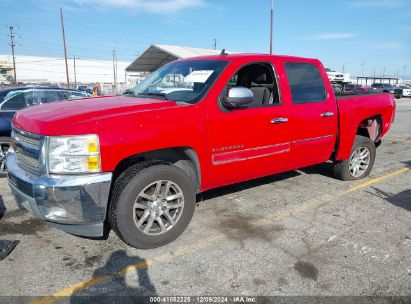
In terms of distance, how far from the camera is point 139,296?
282cm

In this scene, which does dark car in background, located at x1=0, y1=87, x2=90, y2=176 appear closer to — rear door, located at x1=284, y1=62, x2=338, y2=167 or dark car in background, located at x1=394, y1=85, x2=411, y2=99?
rear door, located at x1=284, y1=62, x2=338, y2=167

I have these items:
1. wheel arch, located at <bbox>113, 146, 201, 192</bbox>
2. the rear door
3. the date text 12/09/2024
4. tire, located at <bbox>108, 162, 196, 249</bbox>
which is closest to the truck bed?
the rear door

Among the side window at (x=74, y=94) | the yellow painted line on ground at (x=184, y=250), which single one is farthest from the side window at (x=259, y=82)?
the side window at (x=74, y=94)

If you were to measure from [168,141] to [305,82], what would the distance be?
7.77 feet

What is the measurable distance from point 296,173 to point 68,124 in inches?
170

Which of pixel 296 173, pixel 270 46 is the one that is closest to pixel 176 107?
pixel 296 173

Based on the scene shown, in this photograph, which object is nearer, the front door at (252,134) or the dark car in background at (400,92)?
the front door at (252,134)

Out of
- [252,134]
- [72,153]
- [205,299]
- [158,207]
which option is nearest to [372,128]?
[252,134]

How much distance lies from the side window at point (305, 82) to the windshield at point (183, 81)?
3.48 feet

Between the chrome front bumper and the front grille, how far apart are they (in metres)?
0.12

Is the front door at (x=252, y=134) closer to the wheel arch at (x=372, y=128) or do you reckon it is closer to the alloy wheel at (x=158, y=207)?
the alloy wheel at (x=158, y=207)

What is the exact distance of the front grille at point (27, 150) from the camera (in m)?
3.22

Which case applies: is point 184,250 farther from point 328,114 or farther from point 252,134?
point 328,114

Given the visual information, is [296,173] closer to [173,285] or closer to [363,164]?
[363,164]
